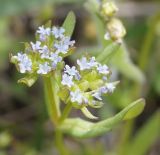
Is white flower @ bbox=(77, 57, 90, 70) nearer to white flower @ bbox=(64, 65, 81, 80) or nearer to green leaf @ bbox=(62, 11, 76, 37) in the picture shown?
white flower @ bbox=(64, 65, 81, 80)

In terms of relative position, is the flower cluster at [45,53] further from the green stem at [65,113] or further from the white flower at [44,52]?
the green stem at [65,113]

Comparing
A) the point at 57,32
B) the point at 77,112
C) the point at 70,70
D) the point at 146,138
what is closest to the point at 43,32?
the point at 57,32

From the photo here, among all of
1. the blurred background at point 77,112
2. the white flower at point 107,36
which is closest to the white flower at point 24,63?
the white flower at point 107,36

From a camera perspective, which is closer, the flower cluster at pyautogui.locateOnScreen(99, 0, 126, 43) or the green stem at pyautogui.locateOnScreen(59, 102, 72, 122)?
the green stem at pyautogui.locateOnScreen(59, 102, 72, 122)

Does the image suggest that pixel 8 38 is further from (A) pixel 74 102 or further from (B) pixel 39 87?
(A) pixel 74 102

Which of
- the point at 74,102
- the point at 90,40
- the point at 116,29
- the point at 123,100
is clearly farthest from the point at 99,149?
the point at 90,40

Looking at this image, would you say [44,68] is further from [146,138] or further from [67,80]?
[146,138]

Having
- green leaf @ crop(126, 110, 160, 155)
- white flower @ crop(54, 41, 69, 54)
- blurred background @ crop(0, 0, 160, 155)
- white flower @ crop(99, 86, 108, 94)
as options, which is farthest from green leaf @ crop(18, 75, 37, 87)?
green leaf @ crop(126, 110, 160, 155)
